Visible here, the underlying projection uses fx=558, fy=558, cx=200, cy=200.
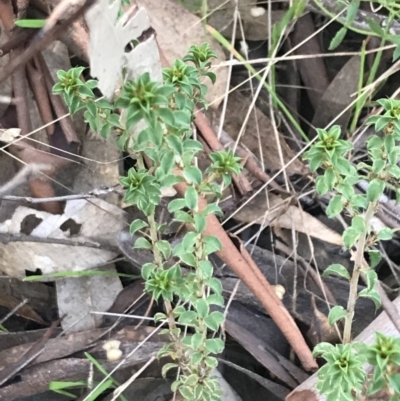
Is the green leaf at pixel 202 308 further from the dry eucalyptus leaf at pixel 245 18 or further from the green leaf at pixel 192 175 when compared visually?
the dry eucalyptus leaf at pixel 245 18

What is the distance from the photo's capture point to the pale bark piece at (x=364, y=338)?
3.11ft

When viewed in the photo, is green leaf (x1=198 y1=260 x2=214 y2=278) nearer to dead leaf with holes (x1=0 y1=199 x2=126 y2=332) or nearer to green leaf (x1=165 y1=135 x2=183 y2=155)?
green leaf (x1=165 y1=135 x2=183 y2=155)

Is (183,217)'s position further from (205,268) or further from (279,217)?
(279,217)

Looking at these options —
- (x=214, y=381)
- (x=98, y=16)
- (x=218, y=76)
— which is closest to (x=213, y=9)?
(x=218, y=76)

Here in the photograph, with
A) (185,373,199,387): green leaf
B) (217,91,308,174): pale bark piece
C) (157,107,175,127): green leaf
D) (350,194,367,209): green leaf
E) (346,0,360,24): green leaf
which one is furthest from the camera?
(217,91,308,174): pale bark piece

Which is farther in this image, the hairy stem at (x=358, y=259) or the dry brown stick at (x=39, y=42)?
the dry brown stick at (x=39, y=42)

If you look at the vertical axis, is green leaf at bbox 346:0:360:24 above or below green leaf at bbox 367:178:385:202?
above

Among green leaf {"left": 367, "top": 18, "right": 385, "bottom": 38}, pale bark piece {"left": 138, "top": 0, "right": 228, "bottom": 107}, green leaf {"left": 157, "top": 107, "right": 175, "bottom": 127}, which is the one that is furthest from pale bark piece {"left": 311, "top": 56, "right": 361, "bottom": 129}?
green leaf {"left": 157, "top": 107, "right": 175, "bottom": 127}

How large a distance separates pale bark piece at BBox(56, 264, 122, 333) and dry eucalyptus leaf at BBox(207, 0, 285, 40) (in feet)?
1.94

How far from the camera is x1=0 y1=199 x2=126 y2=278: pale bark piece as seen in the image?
1.13 m

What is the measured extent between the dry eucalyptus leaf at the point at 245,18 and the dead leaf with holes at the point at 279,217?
1.28 ft

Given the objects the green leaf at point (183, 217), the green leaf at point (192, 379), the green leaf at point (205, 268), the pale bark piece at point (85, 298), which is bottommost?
the green leaf at point (192, 379)

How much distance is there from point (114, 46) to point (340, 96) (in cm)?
76

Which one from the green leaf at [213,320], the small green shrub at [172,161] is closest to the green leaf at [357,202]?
the small green shrub at [172,161]
